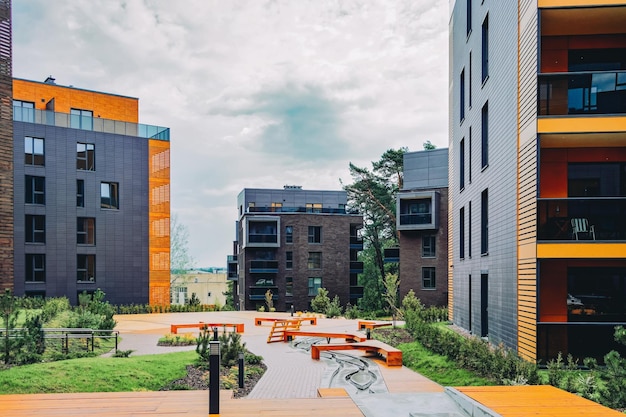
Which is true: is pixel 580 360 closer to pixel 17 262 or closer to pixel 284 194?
pixel 17 262

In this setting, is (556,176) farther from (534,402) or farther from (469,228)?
(534,402)

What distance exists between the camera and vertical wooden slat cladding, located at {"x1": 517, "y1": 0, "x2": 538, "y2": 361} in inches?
459

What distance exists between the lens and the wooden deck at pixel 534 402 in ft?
21.2

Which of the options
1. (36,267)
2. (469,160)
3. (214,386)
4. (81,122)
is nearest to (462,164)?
(469,160)

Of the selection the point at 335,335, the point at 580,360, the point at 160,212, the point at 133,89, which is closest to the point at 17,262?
the point at 160,212

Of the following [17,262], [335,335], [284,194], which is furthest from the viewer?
[284,194]

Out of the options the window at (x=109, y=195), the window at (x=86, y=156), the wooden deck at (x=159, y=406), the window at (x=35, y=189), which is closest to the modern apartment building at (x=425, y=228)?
the window at (x=109, y=195)

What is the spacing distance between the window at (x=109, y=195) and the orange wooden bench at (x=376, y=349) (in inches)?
863

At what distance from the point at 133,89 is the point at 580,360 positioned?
37.6m

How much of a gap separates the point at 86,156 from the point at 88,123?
207 cm

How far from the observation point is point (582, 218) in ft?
41.0

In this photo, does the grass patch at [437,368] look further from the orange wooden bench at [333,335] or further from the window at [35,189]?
the window at [35,189]

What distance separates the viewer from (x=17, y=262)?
31141mm

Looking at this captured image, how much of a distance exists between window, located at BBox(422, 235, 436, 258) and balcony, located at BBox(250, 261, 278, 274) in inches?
510
